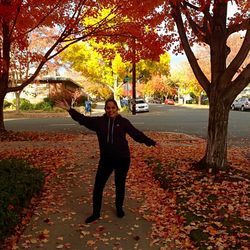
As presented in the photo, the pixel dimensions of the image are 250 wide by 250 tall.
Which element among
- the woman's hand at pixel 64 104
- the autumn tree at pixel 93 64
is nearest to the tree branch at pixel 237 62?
the woman's hand at pixel 64 104

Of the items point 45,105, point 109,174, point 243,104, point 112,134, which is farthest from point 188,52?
point 243,104

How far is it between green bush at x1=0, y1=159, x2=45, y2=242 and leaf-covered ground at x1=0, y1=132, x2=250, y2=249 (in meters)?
0.19

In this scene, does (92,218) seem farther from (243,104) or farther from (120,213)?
(243,104)

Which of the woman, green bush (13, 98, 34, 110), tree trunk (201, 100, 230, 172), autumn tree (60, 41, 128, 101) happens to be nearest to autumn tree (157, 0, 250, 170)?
tree trunk (201, 100, 230, 172)

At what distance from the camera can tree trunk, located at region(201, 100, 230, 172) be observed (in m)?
7.55

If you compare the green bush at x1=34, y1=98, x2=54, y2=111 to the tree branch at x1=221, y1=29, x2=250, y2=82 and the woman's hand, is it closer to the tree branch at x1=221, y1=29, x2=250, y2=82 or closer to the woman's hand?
the tree branch at x1=221, y1=29, x2=250, y2=82

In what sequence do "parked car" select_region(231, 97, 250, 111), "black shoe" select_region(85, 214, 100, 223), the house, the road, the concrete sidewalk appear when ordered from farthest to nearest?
the house
"parked car" select_region(231, 97, 250, 111)
the road
"black shoe" select_region(85, 214, 100, 223)
the concrete sidewalk

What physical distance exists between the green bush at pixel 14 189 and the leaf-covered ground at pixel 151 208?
187 mm

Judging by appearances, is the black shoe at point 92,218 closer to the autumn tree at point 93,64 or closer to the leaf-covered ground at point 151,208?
the leaf-covered ground at point 151,208

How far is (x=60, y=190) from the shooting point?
274 inches

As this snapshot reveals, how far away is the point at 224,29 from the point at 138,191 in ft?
12.4

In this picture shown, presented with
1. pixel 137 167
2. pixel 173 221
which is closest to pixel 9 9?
pixel 137 167

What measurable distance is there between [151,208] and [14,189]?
215 cm

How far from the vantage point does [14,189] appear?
18.0 ft
